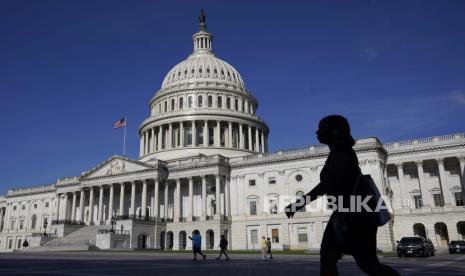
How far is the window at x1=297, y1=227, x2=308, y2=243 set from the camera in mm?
68938

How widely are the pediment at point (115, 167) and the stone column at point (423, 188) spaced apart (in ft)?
151

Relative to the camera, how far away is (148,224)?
73.4 meters

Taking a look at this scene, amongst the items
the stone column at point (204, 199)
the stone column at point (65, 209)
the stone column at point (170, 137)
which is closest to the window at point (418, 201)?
the stone column at point (204, 199)

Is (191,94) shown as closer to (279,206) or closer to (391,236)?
(279,206)

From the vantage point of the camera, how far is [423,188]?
66.6 meters

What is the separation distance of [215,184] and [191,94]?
99.7 ft

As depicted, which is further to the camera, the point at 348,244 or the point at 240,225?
the point at 240,225

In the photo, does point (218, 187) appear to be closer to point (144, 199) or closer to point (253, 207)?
point (253, 207)

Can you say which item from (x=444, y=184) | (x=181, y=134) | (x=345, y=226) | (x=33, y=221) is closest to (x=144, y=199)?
(x=181, y=134)


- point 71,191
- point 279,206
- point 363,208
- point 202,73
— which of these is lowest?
point 363,208

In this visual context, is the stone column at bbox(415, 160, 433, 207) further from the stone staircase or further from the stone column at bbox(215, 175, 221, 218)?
the stone staircase

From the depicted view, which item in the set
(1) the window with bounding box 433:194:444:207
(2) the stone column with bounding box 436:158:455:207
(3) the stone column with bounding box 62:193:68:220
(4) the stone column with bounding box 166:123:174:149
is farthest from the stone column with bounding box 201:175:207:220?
(2) the stone column with bounding box 436:158:455:207

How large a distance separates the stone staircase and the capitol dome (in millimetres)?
23036

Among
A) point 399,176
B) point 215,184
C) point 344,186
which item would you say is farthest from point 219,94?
point 344,186
